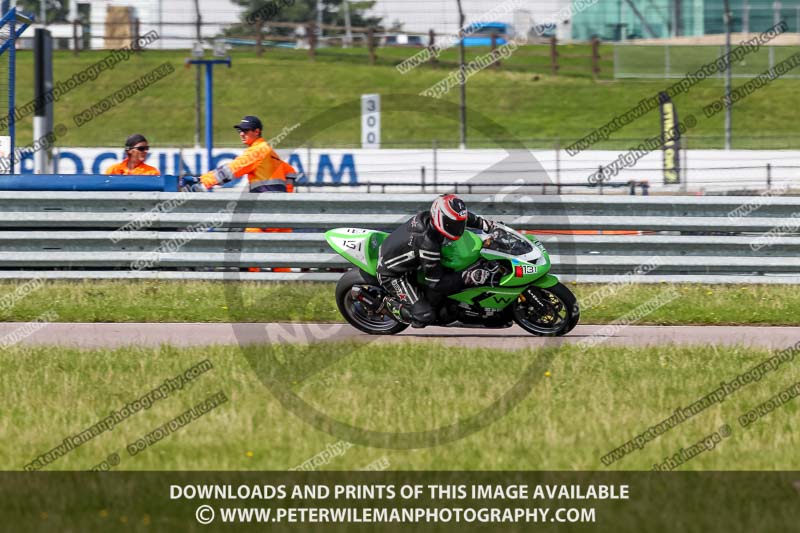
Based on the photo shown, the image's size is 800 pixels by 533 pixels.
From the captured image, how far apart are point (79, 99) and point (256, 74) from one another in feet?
19.7

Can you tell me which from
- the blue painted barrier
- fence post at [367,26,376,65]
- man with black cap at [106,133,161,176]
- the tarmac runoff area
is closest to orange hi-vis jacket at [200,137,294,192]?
the blue painted barrier

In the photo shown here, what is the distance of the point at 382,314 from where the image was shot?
399 inches

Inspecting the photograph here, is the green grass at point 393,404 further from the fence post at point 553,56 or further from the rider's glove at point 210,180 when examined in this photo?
the fence post at point 553,56

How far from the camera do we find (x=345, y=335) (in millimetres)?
10141

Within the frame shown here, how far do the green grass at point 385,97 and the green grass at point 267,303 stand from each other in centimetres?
2041

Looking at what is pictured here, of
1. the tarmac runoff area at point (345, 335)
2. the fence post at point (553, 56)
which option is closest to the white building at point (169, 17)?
the fence post at point (553, 56)

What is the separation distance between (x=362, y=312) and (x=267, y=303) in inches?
67.2

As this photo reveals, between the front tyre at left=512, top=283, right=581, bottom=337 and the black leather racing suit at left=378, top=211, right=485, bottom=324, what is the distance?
2.05ft

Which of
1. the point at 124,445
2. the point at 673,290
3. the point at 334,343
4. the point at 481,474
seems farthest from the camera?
the point at 673,290

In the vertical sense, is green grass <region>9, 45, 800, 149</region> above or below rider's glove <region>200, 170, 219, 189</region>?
below

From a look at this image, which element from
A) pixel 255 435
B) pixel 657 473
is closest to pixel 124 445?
pixel 255 435

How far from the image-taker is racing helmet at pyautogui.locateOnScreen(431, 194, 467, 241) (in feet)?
29.9

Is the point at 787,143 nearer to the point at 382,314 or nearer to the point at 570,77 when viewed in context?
the point at 570,77

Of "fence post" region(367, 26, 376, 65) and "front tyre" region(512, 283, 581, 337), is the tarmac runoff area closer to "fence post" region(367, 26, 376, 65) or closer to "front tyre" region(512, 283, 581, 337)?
"front tyre" region(512, 283, 581, 337)
